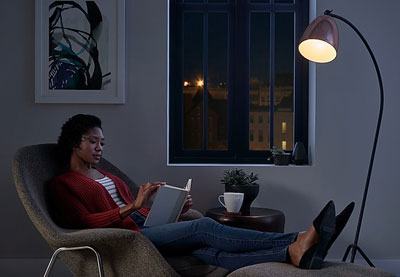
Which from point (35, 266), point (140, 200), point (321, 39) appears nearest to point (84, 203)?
point (140, 200)

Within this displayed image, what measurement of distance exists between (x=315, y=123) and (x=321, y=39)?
2.71 feet

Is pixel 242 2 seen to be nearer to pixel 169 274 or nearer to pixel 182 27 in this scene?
pixel 182 27

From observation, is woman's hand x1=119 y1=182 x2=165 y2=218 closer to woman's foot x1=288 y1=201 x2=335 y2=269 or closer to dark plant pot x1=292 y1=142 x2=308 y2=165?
woman's foot x1=288 y1=201 x2=335 y2=269

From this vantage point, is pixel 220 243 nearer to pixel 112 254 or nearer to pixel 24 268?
pixel 112 254

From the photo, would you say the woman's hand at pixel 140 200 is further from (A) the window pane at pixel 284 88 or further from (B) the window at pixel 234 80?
(A) the window pane at pixel 284 88

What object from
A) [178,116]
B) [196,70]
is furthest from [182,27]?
[178,116]

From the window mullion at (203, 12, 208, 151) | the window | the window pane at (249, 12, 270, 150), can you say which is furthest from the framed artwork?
the window pane at (249, 12, 270, 150)

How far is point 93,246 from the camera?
85.6 inches

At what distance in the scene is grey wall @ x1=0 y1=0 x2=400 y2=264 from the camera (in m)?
3.50

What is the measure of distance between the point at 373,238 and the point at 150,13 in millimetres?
2122

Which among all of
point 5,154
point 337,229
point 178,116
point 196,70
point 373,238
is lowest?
point 373,238

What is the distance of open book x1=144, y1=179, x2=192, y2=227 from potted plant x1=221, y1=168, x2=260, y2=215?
0.56m

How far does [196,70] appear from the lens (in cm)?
380

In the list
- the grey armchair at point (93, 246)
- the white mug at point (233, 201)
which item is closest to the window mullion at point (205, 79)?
the white mug at point (233, 201)
